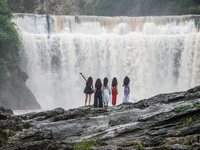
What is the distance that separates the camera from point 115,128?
28.0 ft

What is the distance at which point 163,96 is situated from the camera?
1141 centimetres

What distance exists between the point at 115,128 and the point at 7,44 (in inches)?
763

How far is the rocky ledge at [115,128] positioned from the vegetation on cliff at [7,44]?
15.0 m

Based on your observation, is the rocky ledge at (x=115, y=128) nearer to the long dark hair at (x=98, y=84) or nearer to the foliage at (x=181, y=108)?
the foliage at (x=181, y=108)

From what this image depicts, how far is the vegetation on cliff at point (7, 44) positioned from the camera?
24969 mm

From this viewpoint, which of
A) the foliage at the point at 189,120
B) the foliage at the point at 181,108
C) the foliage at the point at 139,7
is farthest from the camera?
the foliage at the point at 139,7

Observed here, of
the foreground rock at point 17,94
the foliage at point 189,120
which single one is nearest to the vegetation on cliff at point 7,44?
the foreground rock at point 17,94

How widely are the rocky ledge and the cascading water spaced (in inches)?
706

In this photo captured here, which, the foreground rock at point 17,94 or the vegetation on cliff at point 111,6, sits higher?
the vegetation on cliff at point 111,6

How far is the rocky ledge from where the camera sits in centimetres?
686

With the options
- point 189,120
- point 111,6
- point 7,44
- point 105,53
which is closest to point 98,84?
point 189,120

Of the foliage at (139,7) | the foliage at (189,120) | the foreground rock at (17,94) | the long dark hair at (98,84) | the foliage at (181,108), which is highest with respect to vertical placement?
the foliage at (139,7)

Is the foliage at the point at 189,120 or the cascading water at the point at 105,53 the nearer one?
the foliage at the point at 189,120

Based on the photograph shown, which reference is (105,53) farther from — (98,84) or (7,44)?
(98,84)
